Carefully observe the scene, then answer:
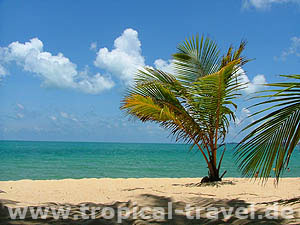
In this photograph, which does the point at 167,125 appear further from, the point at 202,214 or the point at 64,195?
the point at 202,214

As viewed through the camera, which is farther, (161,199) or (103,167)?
(103,167)

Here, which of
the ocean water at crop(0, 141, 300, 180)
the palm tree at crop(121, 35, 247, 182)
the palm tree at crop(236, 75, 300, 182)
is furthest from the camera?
the ocean water at crop(0, 141, 300, 180)

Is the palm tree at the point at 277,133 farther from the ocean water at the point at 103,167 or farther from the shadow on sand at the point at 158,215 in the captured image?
the ocean water at the point at 103,167

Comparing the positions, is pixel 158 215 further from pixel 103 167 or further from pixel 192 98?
pixel 103 167

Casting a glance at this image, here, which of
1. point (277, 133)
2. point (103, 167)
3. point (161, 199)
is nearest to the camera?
point (277, 133)

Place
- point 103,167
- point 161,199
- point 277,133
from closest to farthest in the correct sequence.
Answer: point 277,133 → point 161,199 → point 103,167

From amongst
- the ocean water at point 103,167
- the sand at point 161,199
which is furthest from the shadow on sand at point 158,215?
the ocean water at point 103,167

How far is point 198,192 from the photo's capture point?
5684 mm

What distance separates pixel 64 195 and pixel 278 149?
4.13 metres

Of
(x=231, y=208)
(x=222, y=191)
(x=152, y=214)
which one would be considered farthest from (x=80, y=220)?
(x=222, y=191)

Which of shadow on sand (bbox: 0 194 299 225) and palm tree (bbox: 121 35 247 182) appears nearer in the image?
shadow on sand (bbox: 0 194 299 225)

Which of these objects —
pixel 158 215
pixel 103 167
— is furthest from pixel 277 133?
pixel 103 167

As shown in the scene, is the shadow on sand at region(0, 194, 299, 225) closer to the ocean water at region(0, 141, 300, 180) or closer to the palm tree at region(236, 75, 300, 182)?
the palm tree at region(236, 75, 300, 182)

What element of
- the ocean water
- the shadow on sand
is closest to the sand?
the shadow on sand
